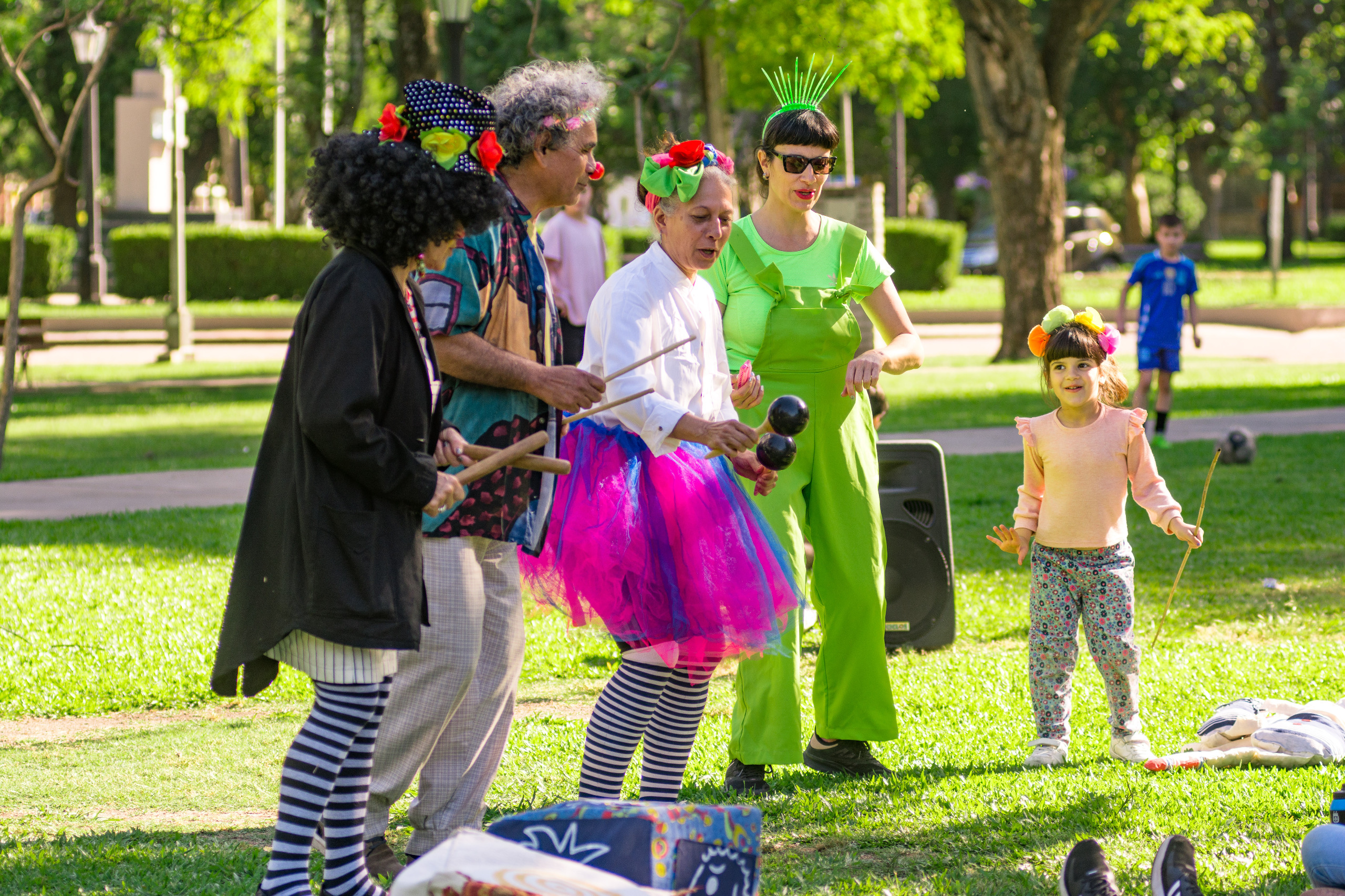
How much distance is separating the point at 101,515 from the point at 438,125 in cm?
704

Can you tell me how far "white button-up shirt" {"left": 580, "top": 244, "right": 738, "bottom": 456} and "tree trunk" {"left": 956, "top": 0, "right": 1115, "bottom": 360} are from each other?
1569 centimetres

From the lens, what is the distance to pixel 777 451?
11.7ft

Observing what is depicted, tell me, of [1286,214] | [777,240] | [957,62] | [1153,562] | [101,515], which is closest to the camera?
[777,240]

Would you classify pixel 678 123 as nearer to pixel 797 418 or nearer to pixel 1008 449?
pixel 1008 449

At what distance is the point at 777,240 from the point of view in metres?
4.51

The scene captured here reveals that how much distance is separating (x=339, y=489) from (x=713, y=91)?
17593 mm

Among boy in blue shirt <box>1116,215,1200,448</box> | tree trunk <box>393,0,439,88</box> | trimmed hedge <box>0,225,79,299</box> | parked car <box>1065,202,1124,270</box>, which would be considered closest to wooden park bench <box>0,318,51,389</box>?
tree trunk <box>393,0,439,88</box>

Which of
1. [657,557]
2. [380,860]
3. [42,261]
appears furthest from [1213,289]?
[380,860]

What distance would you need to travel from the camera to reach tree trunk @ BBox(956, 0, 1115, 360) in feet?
61.1

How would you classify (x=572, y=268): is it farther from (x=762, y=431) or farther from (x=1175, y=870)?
(x=1175, y=870)

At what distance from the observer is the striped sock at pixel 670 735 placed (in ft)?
12.9

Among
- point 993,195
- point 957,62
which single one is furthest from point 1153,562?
point 957,62

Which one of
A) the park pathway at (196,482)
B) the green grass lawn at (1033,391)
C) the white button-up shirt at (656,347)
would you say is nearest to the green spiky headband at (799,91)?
the white button-up shirt at (656,347)

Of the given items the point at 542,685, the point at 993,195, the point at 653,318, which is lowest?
the point at 542,685
